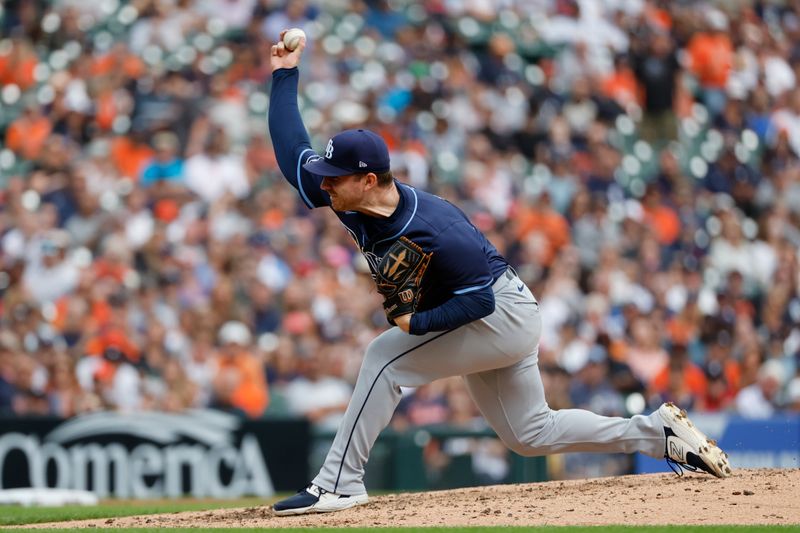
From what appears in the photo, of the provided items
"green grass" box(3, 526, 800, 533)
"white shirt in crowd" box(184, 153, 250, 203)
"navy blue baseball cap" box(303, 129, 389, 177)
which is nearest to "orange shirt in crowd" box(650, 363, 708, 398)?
"white shirt in crowd" box(184, 153, 250, 203)

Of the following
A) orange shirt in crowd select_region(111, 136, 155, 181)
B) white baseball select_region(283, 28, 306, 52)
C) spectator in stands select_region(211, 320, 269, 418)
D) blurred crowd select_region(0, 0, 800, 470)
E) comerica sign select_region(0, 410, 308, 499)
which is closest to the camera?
→ white baseball select_region(283, 28, 306, 52)

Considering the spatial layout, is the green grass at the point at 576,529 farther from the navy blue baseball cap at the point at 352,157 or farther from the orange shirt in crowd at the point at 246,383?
the orange shirt in crowd at the point at 246,383

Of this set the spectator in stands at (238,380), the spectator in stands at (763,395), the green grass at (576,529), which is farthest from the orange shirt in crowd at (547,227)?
the green grass at (576,529)

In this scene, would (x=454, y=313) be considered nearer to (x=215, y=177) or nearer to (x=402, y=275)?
(x=402, y=275)

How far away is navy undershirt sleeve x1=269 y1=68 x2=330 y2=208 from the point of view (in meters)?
5.83

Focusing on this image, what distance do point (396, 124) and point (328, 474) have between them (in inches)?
327

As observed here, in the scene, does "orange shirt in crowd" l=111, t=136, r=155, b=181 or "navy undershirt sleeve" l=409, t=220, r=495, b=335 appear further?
"orange shirt in crowd" l=111, t=136, r=155, b=181

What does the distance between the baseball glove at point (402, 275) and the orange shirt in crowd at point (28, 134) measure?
A: 26.5ft

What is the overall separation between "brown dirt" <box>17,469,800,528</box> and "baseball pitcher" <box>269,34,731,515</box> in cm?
17

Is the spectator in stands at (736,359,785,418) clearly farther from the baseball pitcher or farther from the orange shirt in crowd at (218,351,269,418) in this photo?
the baseball pitcher

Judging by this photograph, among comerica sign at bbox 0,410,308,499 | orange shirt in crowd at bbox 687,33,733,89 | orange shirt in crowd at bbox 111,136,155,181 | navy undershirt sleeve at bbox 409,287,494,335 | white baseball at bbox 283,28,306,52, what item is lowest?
comerica sign at bbox 0,410,308,499

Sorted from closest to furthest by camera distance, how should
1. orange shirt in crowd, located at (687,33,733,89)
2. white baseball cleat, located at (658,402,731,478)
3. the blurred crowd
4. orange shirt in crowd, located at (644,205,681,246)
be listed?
white baseball cleat, located at (658,402,731,478) → the blurred crowd → orange shirt in crowd, located at (644,205,681,246) → orange shirt in crowd, located at (687,33,733,89)

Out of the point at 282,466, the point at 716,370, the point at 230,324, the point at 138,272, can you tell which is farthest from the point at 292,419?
the point at 716,370

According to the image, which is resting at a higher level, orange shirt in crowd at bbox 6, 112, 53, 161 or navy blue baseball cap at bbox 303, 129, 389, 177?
orange shirt in crowd at bbox 6, 112, 53, 161
